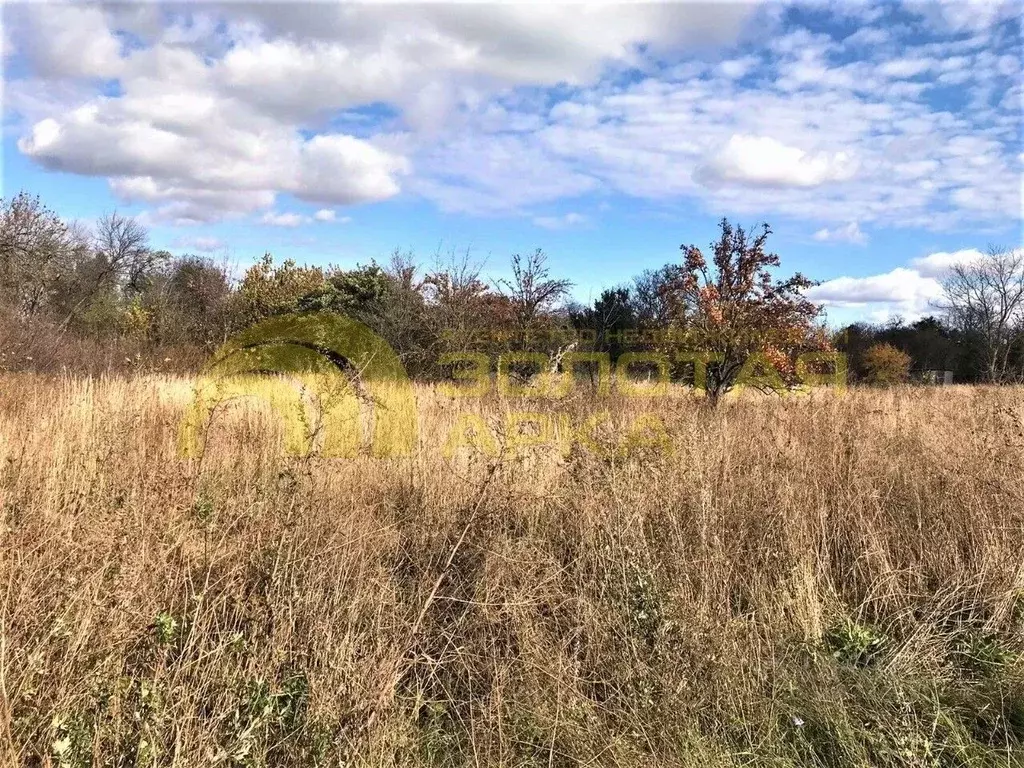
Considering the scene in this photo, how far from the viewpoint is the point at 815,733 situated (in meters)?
2.43

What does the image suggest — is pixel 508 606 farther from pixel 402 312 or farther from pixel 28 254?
pixel 28 254

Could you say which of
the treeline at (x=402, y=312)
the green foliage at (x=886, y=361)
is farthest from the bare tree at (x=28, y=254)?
the green foliage at (x=886, y=361)

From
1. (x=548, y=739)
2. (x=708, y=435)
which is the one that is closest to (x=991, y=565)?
(x=708, y=435)

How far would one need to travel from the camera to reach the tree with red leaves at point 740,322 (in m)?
8.40

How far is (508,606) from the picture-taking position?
2982 mm

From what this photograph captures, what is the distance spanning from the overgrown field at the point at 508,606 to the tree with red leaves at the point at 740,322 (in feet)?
12.5

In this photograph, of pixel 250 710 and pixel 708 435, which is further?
pixel 708 435

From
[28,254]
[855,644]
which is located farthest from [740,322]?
[28,254]

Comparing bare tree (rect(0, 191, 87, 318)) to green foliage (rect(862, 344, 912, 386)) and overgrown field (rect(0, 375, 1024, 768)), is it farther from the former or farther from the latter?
green foliage (rect(862, 344, 912, 386))

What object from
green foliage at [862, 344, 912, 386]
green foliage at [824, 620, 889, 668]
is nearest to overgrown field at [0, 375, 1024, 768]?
green foliage at [824, 620, 889, 668]

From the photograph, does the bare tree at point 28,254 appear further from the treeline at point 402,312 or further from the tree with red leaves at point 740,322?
the tree with red leaves at point 740,322

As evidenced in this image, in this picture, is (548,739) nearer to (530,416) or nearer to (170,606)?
(170,606)

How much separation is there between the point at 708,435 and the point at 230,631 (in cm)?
386

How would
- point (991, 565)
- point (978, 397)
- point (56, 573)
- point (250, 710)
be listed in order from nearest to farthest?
point (250, 710) → point (56, 573) → point (991, 565) → point (978, 397)
